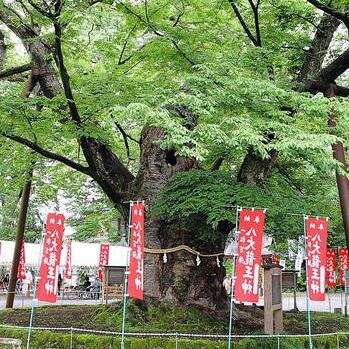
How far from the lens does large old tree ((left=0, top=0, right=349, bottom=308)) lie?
8828mm

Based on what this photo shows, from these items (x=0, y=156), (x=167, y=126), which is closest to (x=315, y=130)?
(x=167, y=126)

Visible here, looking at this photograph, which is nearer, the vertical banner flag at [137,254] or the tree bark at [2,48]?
the vertical banner flag at [137,254]

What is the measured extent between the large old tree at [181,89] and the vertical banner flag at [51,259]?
7.09 feet

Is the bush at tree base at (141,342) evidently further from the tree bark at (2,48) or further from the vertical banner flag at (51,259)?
the tree bark at (2,48)

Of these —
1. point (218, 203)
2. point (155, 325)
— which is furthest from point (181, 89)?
point (155, 325)

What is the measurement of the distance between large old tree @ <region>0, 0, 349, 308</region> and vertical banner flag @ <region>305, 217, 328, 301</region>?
1.17 m

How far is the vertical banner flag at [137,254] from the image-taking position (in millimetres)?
8797

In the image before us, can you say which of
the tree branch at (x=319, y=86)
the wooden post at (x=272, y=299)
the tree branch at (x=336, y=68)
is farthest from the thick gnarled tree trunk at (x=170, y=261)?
the tree branch at (x=336, y=68)

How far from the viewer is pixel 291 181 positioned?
1395 centimetres

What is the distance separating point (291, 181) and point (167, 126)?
23.5 feet

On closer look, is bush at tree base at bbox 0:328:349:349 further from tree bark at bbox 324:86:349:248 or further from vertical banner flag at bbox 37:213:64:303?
tree bark at bbox 324:86:349:248

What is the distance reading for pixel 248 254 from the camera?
890 centimetres

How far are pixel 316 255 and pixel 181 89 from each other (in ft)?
14.6

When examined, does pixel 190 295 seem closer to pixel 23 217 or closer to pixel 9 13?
pixel 23 217
